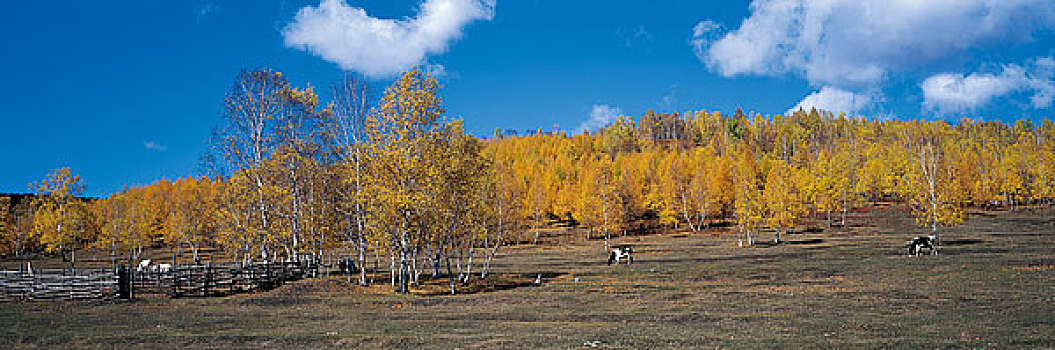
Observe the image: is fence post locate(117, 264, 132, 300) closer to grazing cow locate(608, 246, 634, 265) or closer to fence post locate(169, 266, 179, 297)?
fence post locate(169, 266, 179, 297)

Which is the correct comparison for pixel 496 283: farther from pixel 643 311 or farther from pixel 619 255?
pixel 643 311

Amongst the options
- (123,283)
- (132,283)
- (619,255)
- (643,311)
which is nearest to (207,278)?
(132,283)

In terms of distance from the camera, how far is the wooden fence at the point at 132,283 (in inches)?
1326

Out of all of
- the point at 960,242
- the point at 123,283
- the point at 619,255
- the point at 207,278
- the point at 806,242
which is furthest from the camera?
the point at 806,242

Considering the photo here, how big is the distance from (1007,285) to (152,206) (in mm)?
120890

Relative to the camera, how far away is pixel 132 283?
3375 centimetres

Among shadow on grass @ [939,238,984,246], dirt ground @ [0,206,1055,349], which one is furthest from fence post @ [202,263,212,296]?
shadow on grass @ [939,238,984,246]

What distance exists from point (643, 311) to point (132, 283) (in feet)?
Result: 95.3

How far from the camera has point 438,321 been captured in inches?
924

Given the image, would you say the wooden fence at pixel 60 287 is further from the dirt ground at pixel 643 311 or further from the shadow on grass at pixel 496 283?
the shadow on grass at pixel 496 283

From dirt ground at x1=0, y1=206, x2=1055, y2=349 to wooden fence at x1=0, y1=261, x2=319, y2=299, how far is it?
2.43 metres

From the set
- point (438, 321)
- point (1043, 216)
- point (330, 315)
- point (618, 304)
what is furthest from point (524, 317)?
point (1043, 216)

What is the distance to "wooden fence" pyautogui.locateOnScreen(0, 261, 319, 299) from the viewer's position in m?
33.7

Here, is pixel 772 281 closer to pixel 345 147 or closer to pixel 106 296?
pixel 345 147
